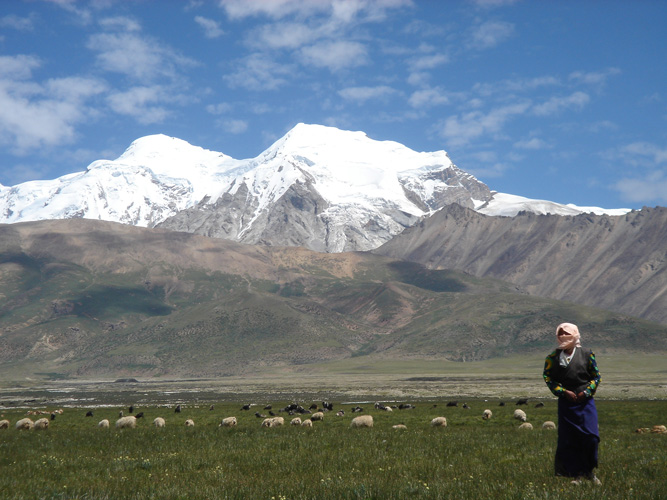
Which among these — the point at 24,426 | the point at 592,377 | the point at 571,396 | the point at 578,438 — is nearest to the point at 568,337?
the point at 592,377

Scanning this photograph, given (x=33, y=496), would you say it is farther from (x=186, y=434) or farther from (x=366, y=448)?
(x=186, y=434)

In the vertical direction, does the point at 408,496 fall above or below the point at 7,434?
above

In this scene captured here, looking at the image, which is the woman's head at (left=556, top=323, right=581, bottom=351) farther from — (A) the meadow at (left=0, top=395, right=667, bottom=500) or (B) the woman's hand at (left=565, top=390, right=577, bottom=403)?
(A) the meadow at (left=0, top=395, right=667, bottom=500)

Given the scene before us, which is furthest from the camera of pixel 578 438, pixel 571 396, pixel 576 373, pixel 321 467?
pixel 321 467

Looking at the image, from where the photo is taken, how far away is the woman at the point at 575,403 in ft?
51.8

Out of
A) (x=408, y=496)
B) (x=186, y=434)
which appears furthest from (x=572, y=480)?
(x=186, y=434)

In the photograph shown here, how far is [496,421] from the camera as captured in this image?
4556 centimetres

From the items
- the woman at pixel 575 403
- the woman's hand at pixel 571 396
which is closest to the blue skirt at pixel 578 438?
the woman at pixel 575 403

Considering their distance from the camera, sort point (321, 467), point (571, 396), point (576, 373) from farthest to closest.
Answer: point (321, 467) < point (576, 373) < point (571, 396)

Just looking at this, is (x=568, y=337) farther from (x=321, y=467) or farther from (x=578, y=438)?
(x=321, y=467)

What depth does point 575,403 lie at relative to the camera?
15.9 metres

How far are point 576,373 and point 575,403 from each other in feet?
2.32

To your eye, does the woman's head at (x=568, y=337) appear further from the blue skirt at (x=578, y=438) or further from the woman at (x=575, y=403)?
the blue skirt at (x=578, y=438)

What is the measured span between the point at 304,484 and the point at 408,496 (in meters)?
2.95
